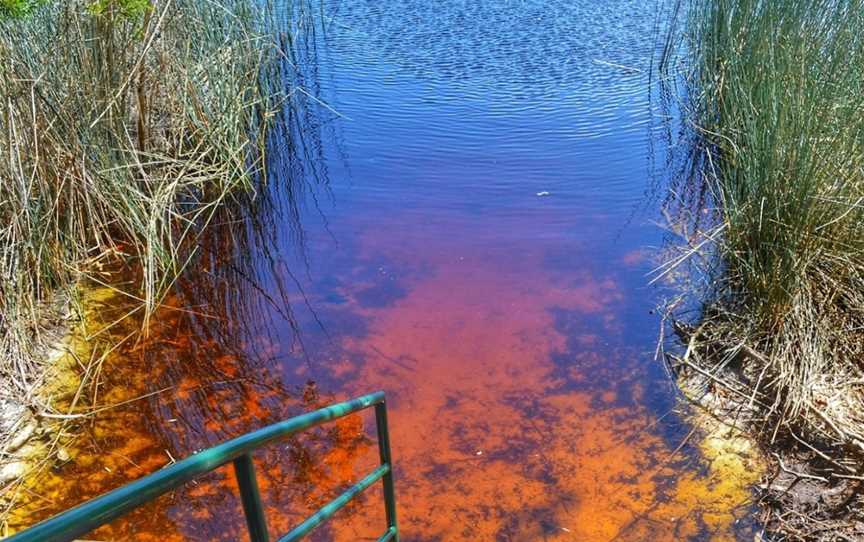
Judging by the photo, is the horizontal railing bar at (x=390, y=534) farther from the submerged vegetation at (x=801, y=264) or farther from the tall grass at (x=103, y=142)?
the tall grass at (x=103, y=142)

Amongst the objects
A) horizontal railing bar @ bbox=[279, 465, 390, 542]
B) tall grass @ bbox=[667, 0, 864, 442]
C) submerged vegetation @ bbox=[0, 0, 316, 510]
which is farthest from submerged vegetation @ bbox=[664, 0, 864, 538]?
submerged vegetation @ bbox=[0, 0, 316, 510]

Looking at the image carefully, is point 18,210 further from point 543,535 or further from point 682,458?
point 682,458

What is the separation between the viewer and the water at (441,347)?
239 cm

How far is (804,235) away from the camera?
2.80 meters

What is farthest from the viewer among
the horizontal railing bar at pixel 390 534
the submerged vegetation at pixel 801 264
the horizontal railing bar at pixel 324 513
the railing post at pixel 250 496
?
the submerged vegetation at pixel 801 264

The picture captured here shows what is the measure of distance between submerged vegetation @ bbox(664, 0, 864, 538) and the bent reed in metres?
2.38

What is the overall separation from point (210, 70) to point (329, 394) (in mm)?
2129

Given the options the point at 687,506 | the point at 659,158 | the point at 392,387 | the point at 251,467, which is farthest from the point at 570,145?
the point at 251,467

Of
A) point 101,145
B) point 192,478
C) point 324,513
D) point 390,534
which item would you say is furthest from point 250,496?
point 101,145

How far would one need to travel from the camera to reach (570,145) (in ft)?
16.6

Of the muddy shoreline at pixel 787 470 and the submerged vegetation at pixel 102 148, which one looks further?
the submerged vegetation at pixel 102 148

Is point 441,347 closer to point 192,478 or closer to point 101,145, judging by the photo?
point 101,145

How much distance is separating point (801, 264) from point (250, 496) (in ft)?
8.07

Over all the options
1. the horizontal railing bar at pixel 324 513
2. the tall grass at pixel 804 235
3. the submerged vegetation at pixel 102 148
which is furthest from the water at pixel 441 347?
the horizontal railing bar at pixel 324 513
